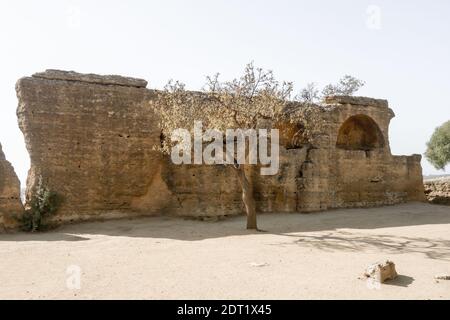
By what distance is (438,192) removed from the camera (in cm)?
1714

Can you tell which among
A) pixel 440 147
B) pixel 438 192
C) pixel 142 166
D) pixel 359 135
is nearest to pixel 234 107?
pixel 142 166

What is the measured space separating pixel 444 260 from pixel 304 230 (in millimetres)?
3562

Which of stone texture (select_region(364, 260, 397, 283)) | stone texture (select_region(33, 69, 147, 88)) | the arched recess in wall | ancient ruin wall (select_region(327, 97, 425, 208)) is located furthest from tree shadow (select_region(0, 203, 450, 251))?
stone texture (select_region(33, 69, 147, 88))

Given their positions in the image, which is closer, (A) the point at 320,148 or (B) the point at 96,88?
(B) the point at 96,88

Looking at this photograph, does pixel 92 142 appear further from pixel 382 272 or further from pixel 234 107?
pixel 382 272

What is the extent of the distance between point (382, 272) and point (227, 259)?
2289 millimetres

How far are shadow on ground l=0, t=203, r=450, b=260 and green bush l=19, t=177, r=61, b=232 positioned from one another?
17.4 inches

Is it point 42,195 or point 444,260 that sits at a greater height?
point 42,195

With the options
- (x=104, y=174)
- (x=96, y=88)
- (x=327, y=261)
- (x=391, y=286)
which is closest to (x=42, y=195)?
(x=104, y=174)

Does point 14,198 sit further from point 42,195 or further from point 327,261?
point 327,261

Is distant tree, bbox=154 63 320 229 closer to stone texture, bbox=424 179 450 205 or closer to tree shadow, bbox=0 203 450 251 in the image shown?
tree shadow, bbox=0 203 450 251

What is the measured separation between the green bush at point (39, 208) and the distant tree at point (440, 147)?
28.7 meters

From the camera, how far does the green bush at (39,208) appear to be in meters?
9.85
